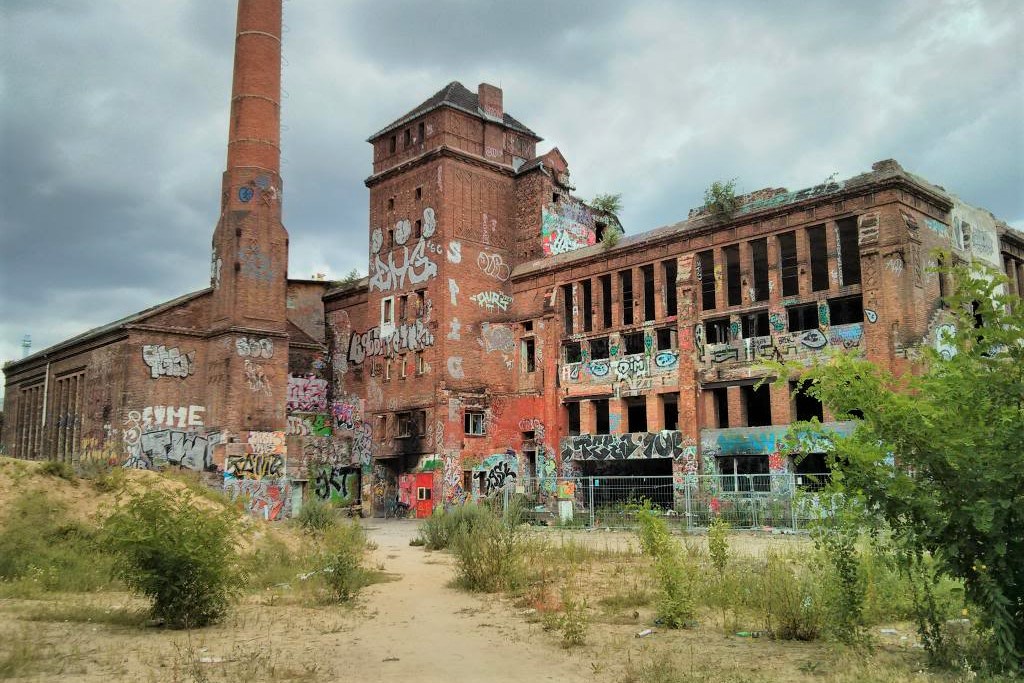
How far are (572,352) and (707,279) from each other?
22.0 feet

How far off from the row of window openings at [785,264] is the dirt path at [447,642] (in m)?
19.4

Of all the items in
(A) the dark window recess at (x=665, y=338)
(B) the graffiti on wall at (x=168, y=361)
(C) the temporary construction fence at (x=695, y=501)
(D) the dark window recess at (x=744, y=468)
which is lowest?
(C) the temporary construction fence at (x=695, y=501)

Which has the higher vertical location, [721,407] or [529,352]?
[529,352]

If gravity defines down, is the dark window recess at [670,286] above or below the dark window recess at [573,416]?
above

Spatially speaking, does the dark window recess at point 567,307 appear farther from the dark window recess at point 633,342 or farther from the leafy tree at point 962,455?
the leafy tree at point 962,455

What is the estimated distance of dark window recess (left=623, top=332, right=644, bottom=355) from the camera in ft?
107

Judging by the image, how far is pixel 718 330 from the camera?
98.7 ft

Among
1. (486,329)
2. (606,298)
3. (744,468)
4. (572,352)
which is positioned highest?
(606,298)

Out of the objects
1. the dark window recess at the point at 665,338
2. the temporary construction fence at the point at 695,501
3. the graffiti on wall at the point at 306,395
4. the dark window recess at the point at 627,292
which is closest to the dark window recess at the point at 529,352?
the dark window recess at the point at 627,292

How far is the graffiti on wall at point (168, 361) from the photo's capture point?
32625 mm

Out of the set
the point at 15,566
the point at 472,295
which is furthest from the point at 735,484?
the point at 15,566

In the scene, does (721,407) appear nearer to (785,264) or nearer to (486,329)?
(785,264)

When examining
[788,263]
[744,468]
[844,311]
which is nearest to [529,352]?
[744,468]

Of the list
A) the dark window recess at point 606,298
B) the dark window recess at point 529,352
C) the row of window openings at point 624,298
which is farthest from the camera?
the dark window recess at point 529,352
